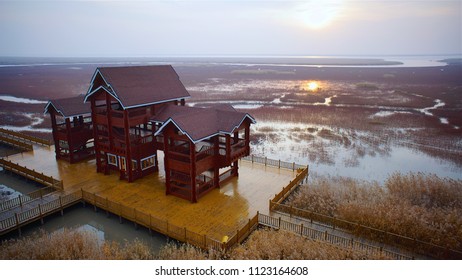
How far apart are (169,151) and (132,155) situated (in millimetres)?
4078

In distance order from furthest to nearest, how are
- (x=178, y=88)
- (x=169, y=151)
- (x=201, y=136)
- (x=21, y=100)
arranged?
(x=21, y=100)
(x=178, y=88)
(x=169, y=151)
(x=201, y=136)

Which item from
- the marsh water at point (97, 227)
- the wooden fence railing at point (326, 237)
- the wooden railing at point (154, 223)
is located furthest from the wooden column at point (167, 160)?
the wooden fence railing at point (326, 237)

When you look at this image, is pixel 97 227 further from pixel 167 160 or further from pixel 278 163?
pixel 278 163

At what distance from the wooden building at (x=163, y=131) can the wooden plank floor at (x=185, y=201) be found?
862 mm

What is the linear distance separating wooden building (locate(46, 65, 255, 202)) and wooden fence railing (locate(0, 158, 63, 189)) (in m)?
3.60

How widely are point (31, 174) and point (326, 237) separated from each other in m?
23.5

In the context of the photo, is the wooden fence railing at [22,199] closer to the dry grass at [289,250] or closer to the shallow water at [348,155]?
the dry grass at [289,250]

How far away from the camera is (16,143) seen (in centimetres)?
3322

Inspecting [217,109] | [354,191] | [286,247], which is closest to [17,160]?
[217,109]

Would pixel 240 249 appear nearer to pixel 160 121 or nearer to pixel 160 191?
pixel 160 191

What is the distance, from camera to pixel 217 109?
77.5 feet

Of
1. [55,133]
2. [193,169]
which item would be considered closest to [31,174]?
[55,133]

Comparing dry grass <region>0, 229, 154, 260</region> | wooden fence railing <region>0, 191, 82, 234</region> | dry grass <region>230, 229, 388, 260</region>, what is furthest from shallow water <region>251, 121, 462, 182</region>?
wooden fence railing <region>0, 191, 82, 234</region>

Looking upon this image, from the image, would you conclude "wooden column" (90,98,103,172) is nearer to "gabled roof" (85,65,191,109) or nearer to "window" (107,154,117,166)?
"window" (107,154,117,166)
